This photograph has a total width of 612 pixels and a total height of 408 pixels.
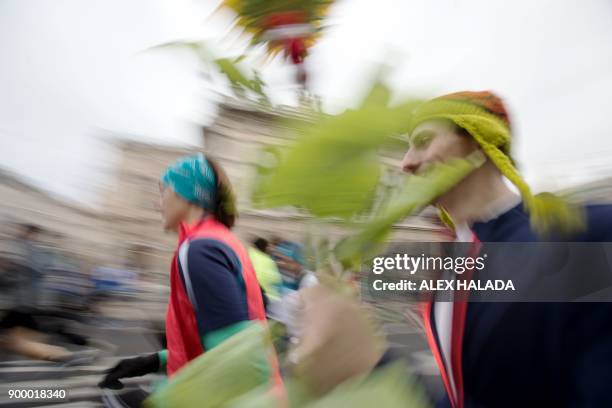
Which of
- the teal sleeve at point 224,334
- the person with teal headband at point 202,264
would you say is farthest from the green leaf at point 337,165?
the person with teal headband at point 202,264

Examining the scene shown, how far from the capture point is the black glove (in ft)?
4.22

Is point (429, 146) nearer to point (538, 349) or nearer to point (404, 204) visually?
point (404, 204)

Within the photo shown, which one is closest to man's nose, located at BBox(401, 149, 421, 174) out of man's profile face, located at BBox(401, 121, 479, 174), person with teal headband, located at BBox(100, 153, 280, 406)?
man's profile face, located at BBox(401, 121, 479, 174)

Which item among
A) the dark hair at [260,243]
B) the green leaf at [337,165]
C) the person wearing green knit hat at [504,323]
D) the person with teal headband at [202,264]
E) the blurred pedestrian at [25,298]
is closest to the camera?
the green leaf at [337,165]

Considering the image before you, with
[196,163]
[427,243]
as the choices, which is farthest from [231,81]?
[196,163]

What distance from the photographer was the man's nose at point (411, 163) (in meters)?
0.29

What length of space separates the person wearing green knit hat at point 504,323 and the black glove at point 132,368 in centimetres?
88

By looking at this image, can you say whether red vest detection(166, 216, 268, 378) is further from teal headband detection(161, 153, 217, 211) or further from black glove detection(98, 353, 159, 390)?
black glove detection(98, 353, 159, 390)

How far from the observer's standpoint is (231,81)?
34 centimetres

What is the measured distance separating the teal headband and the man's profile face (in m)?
0.58

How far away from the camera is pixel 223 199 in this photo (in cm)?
97

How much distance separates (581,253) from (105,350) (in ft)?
11.1

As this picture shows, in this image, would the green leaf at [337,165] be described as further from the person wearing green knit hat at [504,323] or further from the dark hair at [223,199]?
the dark hair at [223,199]

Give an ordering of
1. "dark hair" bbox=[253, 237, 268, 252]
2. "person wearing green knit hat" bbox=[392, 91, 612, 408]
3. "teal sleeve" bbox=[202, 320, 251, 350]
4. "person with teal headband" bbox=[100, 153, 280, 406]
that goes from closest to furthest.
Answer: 1. "person wearing green knit hat" bbox=[392, 91, 612, 408]
2. "teal sleeve" bbox=[202, 320, 251, 350]
3. "person with teal headband" bbox=[100, 153, 280, 406]
4. "dark hair" bbox=[253, 237, 268, 252]
